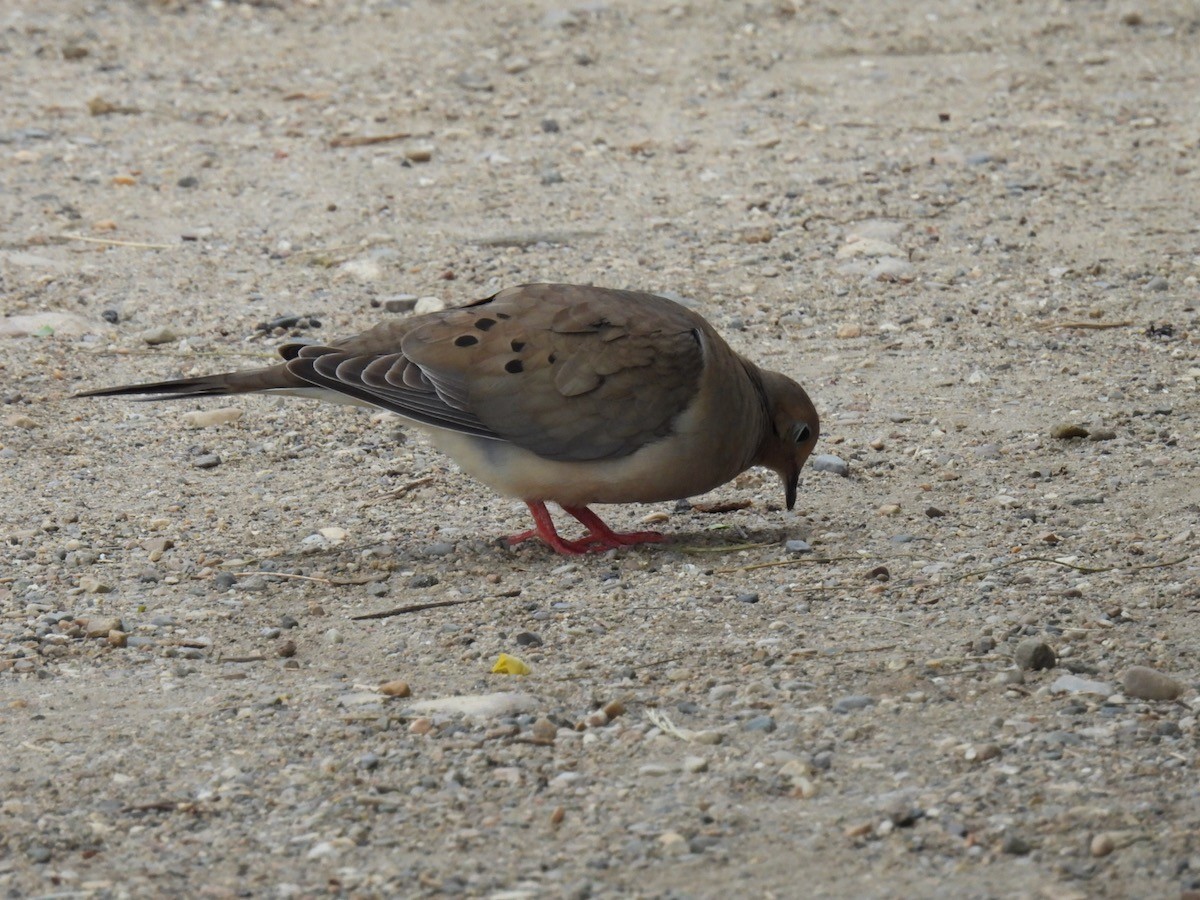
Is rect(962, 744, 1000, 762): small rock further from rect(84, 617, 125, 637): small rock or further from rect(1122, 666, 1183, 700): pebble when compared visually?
rect(84, 617, 125, 637): small rock

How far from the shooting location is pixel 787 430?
5371mm

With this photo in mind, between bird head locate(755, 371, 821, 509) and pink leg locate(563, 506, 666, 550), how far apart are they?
0.45 m

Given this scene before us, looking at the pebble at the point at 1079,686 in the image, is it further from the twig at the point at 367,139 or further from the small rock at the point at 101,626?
the twig at the point at 367,139

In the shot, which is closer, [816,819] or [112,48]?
[816,819]

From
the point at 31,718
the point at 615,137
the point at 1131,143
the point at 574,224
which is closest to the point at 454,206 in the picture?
the point at 574,224

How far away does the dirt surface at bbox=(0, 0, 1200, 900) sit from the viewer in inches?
135

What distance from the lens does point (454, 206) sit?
8539 millimetres

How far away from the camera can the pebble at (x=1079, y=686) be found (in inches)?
154

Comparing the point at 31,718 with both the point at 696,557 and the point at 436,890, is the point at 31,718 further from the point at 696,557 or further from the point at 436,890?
the point at 696,557

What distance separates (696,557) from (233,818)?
6.50 ft

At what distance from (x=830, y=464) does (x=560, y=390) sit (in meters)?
1.20

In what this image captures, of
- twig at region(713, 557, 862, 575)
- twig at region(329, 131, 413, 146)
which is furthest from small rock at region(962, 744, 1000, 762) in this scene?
twig at region(329, 131, 413, 146)

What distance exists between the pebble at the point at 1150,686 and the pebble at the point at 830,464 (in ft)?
6.49

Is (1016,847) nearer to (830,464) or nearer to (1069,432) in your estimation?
(830,464)
